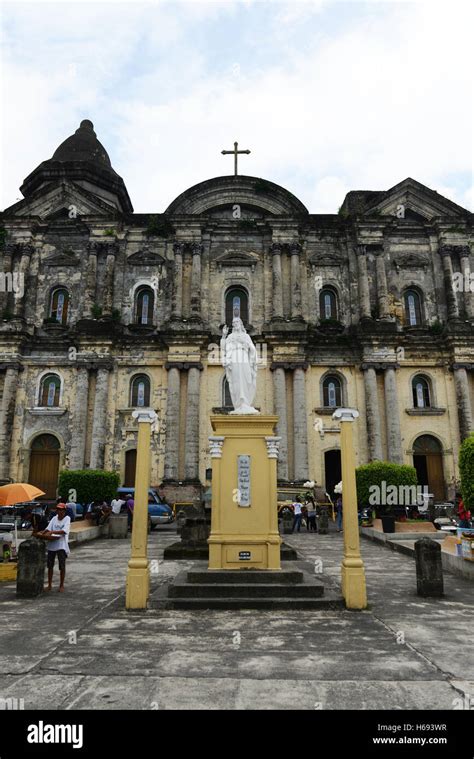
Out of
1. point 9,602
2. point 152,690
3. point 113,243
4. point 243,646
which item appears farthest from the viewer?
point 113,243

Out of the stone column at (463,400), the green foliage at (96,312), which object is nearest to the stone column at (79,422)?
the green foliage at (96,312)

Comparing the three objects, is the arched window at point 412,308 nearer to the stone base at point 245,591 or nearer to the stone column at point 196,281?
the stone column at point 196,281

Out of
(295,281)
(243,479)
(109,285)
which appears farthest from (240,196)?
(243,479)

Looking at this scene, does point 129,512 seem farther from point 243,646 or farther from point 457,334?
point 457,334

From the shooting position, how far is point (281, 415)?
22.3 m

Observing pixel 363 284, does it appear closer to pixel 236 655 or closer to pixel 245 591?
pixel 245 591

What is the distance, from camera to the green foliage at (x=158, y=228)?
25156 mm

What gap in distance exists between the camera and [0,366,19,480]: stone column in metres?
22.0

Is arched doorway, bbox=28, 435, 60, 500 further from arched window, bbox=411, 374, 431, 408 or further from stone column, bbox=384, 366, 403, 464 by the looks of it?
arched window, bbox=411, 374, 431, 408

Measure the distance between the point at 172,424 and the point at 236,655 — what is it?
17.5m

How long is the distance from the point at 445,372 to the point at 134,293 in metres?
14.9

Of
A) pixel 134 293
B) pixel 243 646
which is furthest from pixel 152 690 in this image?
pixel 134 293

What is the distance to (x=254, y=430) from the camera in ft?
28.2

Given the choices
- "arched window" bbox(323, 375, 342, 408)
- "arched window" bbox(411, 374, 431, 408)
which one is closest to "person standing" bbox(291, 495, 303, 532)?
"arched window" bbox(323, 375, 342, 408)
